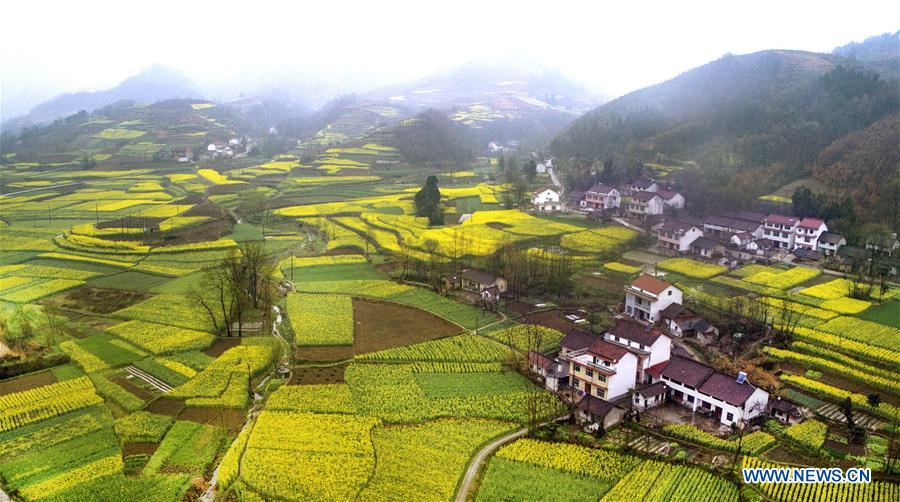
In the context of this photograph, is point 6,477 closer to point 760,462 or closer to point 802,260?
point 760,462

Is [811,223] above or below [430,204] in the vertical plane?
below

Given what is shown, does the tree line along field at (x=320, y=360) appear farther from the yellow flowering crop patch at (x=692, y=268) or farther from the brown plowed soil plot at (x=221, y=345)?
the yellow flowering crop patch at (x=692, y=268)

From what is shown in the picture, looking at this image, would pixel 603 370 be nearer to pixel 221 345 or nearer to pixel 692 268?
pixel 221 345

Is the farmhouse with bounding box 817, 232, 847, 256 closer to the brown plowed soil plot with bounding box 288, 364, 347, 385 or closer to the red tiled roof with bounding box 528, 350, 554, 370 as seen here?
the red tiled roof with bounding box 528, 350, 554, 370

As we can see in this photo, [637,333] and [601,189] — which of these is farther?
[601,189]

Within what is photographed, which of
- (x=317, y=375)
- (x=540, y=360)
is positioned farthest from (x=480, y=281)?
(x=317, y=375)

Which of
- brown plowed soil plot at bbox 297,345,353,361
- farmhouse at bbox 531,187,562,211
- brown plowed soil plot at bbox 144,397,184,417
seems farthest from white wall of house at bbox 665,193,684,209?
brown plowed soil plot at bbox 144,397,184,417
